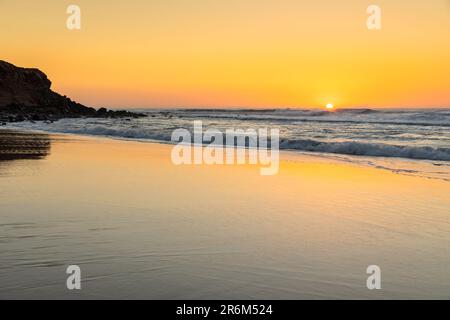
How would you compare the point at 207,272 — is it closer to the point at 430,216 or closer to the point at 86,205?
→ the point at 86,205

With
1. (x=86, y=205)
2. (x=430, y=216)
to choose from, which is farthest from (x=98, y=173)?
(x=430, y=216)

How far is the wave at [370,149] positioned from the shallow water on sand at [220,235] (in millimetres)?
5825

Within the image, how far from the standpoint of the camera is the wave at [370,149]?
15.7 m

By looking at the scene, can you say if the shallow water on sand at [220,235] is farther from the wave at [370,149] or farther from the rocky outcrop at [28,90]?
the rocky outcrop at [28,90]

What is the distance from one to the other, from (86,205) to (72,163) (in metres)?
5.16

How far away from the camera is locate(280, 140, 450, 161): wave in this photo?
1574cm

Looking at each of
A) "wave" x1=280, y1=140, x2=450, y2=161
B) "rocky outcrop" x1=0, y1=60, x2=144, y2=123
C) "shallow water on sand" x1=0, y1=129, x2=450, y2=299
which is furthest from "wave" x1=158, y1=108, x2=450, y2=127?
"shallow water on sand" x1=0, y1=129, x2=450, y2=299

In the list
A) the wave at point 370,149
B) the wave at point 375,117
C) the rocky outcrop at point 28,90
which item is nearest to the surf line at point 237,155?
the wave at point 370,149

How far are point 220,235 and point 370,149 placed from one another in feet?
41.1

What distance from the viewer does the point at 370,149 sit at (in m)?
17.1

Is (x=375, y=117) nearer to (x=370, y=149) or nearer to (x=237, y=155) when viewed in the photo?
(x=370, y=149)

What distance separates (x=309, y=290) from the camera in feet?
13.4

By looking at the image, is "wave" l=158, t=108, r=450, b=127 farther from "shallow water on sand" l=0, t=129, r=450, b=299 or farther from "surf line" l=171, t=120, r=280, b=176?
"shallow water on sand" l=0, t=129, r=450, b=299
